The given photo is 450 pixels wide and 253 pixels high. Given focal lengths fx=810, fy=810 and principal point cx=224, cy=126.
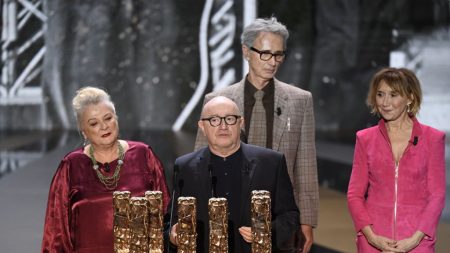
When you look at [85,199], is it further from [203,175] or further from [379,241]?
[379,241]

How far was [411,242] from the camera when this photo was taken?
2992 mm

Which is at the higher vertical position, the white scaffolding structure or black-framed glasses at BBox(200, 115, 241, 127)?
the white scaffolding structure

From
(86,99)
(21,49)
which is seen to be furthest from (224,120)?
(21,49)

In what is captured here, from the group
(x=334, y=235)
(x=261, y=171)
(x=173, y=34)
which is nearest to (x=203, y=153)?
(x=261, y=171)

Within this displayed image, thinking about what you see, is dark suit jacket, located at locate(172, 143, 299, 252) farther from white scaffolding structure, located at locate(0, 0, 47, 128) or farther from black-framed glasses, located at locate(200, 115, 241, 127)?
white scaffolding structure, located at locate(0, 0, 47, 128)

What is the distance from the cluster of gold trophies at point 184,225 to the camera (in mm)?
2057

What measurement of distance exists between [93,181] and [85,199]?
0.25 ft

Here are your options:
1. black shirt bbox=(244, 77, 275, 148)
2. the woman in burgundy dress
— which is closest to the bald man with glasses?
the woman in burgundy dress

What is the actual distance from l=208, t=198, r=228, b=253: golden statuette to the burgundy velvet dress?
973mm

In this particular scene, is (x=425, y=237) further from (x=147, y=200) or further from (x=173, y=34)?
(x=173, y=34)

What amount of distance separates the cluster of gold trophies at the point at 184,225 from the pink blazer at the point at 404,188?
1089mm

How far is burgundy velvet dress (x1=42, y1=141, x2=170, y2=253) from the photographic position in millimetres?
2965

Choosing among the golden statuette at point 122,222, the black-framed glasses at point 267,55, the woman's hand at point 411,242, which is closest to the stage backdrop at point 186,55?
the black-framed glasses at point 267,55

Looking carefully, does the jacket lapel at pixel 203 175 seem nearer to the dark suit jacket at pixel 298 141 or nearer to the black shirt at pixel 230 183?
the black shirt at pixel 230 183
